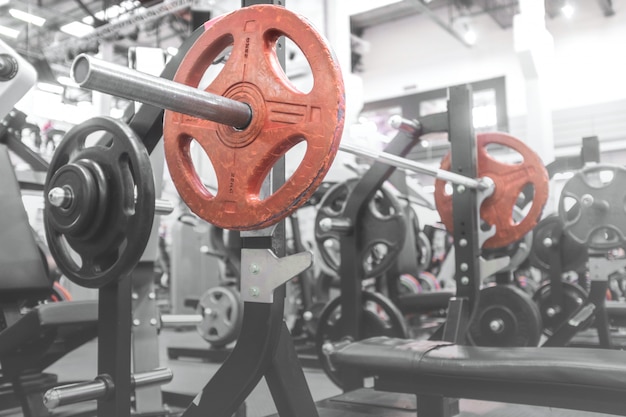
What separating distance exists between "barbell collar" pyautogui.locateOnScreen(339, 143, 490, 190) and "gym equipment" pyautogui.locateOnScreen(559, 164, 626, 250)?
904 millimetres

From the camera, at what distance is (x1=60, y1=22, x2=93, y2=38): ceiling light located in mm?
9867

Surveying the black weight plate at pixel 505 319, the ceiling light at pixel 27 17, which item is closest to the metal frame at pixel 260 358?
the black weight plate at pixel 505 319

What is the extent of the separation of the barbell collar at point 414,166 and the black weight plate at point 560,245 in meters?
1.48

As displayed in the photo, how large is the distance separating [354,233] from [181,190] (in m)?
1.49

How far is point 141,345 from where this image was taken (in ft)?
7.43

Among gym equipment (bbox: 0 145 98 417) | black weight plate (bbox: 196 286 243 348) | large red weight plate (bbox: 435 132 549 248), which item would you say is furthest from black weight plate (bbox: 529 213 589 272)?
gym equipment (bbox: 0 145 98 417)

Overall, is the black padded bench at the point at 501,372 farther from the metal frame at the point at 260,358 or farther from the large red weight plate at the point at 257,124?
the large red weight plate at the point at 257,124

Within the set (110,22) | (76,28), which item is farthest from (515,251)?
(76,28)

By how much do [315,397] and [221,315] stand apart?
4.55 feet

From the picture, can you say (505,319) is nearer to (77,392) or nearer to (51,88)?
(77,392)

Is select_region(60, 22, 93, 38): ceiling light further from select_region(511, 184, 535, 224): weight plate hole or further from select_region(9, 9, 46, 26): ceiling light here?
select_region(511, 184, 535, 224): weight plate hole

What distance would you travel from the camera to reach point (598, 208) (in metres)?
3.29

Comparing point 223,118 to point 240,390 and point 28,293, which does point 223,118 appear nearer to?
point 240,390

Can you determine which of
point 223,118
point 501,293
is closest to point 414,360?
point 223,118
